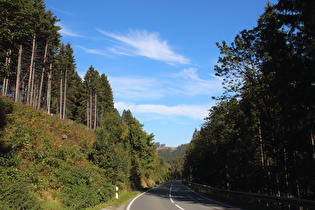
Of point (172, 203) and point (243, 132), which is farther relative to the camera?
point (243, 132)

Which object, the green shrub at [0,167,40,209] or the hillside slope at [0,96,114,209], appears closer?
the green shrub at [0,167,40,209]

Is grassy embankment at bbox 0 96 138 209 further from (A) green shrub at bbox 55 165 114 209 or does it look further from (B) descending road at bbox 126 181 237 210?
(B) descending road at bbox 126 181 237 210

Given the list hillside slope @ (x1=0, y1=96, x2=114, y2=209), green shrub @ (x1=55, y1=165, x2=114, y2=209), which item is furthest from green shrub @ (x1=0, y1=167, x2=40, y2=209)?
green shrub @ (x1=55, y1=165, x2=114, y2=209)

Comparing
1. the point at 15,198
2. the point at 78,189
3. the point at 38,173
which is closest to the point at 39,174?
the point at 38,173

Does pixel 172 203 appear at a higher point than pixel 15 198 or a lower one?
lower

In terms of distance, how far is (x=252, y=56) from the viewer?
15.4 meters

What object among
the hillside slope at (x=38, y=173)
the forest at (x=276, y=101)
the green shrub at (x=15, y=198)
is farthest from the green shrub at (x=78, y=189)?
the forest at (x=276, y=101)

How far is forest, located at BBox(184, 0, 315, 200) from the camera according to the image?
9.44 meters

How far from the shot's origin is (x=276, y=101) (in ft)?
44.1

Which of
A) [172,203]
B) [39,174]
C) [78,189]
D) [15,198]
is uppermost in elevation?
[39,174]

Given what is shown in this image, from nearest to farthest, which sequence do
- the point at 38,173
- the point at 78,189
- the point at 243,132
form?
the point at 38,173 < the point at 78,189 < the point at 243,132

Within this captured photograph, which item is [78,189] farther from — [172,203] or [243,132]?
[243,132]

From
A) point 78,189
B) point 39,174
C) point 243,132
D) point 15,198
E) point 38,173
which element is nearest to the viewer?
point 15,198

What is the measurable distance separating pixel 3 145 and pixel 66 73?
38.1 meters
